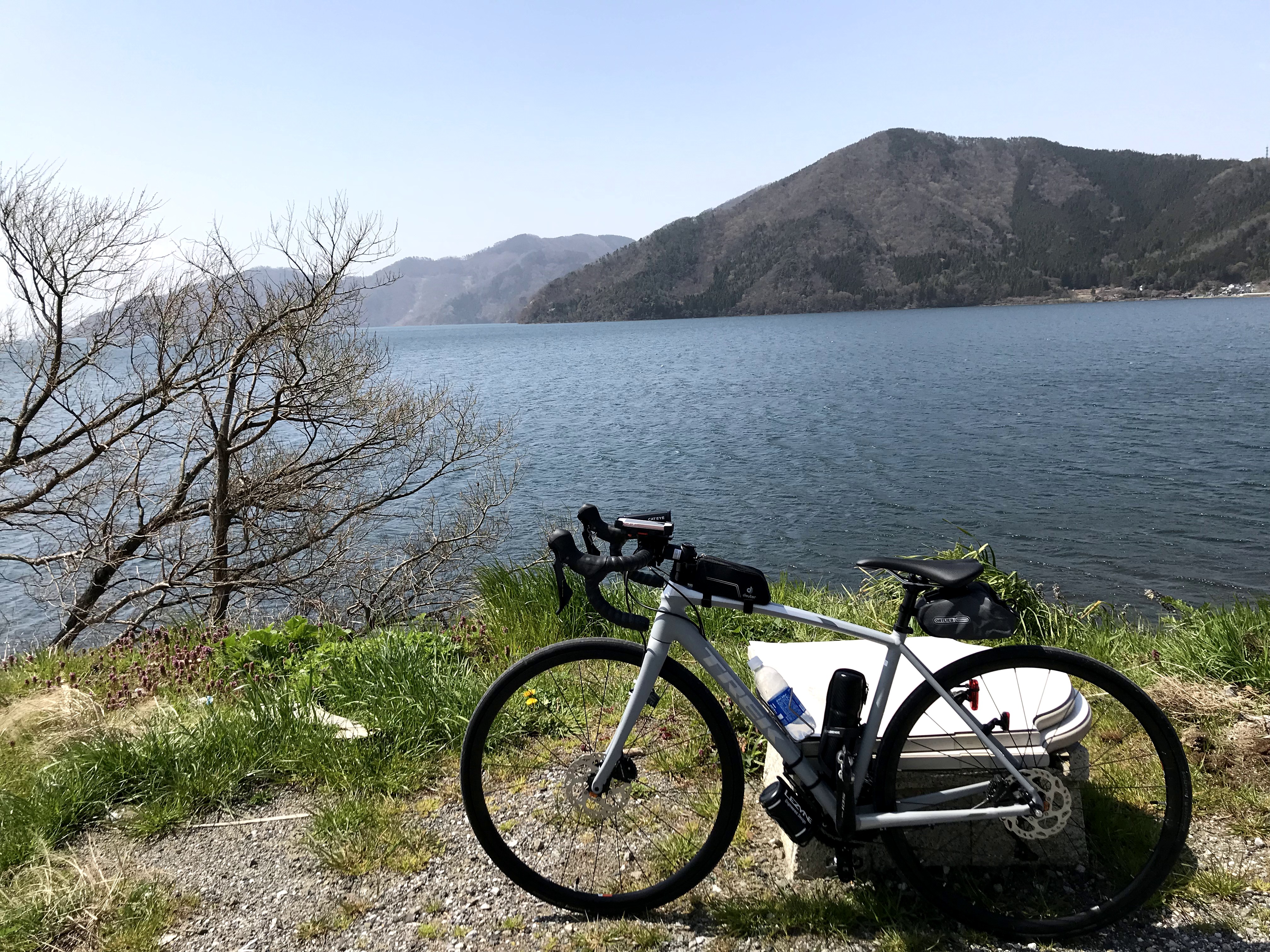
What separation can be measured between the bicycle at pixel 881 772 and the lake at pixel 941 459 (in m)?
12.8

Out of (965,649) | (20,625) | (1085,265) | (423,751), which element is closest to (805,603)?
(965,649)

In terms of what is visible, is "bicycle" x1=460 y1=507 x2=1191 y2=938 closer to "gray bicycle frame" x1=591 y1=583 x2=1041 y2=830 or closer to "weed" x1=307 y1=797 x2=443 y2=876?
"gray bicycle frame" x1=591 y1=583 x2=1041 y2=830

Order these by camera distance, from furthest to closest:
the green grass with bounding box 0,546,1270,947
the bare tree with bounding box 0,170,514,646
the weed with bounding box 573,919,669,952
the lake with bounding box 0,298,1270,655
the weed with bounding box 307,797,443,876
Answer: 1. the lake with bounding box 0,298,1270,655
2. the bare tree with bounding box 0,170,514,646
3. the green grass with bounding box 0,546,1270,947
4. the weed with bounding box 307,797,443,876
5. the weed with bounding box 573,919,669,952

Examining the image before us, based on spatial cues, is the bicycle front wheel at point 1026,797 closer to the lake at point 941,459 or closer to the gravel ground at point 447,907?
the gravel ground at point 447,907

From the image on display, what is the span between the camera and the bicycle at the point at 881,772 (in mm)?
2867

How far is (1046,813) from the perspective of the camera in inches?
118

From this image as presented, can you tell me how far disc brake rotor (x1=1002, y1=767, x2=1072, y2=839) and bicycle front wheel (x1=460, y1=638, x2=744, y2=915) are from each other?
106cm

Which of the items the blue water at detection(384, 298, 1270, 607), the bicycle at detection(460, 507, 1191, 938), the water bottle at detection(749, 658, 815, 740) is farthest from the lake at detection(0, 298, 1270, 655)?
the water bottle at detection(749, 658, 815, 740)

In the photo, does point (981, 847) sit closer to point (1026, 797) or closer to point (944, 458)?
point (1026, 797)

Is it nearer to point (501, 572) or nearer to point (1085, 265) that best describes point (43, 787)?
point (501, 572)

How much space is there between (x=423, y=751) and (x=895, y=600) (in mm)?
5259

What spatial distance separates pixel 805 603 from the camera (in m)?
7.60

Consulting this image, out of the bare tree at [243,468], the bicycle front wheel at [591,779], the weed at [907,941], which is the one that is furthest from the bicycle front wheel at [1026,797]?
the bare tree at [243,468]

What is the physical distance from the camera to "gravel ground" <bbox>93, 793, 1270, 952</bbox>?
2.92 meters
